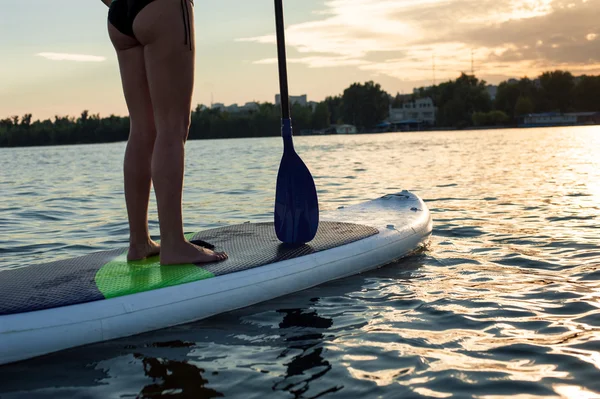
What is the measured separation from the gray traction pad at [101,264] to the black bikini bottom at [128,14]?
1.29 m

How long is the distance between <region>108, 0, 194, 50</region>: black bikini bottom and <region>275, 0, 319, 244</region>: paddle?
95 centimetres

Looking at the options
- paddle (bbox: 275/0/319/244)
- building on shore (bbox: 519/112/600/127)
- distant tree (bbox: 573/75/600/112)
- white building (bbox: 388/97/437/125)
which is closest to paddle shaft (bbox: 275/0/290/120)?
paddle (bbox: 275/0/319/244)

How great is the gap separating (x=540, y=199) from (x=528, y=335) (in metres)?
6.55

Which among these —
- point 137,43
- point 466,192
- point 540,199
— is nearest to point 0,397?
point 137,43

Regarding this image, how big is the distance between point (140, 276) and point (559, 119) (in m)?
116

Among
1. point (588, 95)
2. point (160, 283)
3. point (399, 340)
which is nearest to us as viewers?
point (399, 340)

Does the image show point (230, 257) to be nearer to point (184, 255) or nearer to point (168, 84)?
point (184, 255)

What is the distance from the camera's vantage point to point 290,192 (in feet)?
13.4

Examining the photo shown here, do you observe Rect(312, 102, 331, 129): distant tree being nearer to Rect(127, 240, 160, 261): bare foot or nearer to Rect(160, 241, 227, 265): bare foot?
Rect(127, 240, 160, 261): bare foot

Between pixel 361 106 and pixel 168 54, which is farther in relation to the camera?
pixel 361 106

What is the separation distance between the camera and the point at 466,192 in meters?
10.2

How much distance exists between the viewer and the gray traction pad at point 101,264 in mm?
2836

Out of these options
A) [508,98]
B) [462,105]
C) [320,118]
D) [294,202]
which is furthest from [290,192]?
[508,98]

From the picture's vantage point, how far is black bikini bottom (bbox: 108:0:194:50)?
123 inches
